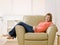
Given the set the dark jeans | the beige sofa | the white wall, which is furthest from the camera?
the white wall

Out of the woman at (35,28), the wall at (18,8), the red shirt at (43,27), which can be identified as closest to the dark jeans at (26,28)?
the woman at (35,28)

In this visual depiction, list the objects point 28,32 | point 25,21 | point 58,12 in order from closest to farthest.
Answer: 1. point 28,32
2. point 25,21
3. point 58,12

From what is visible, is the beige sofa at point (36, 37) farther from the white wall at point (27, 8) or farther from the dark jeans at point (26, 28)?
the white wall at point (27, 8)

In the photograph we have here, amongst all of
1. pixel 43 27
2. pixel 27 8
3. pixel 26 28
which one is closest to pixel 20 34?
pixel 26 28

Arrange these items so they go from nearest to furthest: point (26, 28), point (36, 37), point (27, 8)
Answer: point (36, 37) → point (26, 28) → point (27, 8)

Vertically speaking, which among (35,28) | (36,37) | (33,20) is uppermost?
(33,20)

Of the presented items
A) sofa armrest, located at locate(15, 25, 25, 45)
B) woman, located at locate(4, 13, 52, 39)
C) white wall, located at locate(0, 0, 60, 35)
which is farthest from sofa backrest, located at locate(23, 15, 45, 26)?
white wall, located at locate(0, 0, 60, 35)

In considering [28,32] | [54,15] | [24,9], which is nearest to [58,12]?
[54,15]

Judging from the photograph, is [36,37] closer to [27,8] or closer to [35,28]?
[35,28]

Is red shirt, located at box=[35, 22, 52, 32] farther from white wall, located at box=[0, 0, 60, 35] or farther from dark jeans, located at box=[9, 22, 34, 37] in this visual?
white wall, located at box=[0, 0, 60, 35]

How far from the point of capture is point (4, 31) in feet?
17.8

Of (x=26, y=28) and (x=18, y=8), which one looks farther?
(x=18, y=8)

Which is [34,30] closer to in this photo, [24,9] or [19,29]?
[19,29]

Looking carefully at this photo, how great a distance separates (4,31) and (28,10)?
1078 mm
